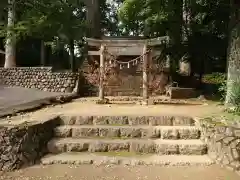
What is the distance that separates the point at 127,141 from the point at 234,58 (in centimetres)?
422

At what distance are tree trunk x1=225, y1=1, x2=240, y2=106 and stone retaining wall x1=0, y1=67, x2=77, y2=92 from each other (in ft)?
25.9

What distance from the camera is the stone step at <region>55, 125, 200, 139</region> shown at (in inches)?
213

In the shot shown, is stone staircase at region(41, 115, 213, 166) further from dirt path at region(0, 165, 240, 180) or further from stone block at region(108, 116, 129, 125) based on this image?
dirt path at region(0, 165, 240, 180)

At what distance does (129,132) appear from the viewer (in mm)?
5406

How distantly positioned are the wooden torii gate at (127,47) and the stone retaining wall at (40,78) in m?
2.34

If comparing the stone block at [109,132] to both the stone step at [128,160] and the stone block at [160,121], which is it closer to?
the stone step at [128,160]

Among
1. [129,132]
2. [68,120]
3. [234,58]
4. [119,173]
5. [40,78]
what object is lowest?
[119,173]

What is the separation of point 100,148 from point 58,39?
10.7 metres

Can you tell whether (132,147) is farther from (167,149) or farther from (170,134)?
(170,134)

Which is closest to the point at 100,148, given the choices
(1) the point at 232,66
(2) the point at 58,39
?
(1) the point at 232,66

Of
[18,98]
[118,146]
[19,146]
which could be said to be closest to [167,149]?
[118,146]

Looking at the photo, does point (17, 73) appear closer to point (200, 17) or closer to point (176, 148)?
point (200, 17)

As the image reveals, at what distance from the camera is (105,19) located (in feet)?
75.3

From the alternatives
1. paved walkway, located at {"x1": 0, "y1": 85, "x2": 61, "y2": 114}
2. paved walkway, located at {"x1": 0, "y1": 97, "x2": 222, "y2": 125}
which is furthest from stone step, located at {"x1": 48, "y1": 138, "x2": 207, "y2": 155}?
paved walkway, located at {"x1": 0, "y1": 85, "x2": 61, "y2": 114}
